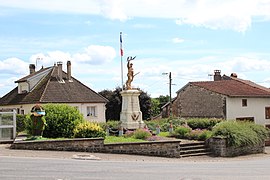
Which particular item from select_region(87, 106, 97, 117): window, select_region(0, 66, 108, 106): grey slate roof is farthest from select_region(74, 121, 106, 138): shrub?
select_region(87, 106, 97, 117): window

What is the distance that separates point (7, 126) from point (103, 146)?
5335 mm

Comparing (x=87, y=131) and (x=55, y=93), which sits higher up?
(x=55, y=93)

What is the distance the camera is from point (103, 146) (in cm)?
2377

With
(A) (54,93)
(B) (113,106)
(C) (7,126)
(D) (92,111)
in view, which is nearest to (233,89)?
(D) (92,111)

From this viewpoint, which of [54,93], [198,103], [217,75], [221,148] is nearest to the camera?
[221,148]

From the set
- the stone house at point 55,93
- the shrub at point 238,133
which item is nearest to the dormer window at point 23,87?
the stone house at point 55,93

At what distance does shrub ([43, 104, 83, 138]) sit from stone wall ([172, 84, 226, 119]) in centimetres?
2392

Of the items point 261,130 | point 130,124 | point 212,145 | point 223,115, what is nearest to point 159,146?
point 212,145

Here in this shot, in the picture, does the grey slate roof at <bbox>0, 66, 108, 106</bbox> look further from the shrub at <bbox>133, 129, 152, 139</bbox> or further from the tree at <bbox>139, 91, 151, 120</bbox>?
the shrub at <bbox>133, 129, 152, 139</bbox>

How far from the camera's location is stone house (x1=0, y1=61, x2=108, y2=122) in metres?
46.0

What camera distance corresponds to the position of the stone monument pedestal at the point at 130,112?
110ft

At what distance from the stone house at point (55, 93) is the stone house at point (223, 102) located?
9.32m

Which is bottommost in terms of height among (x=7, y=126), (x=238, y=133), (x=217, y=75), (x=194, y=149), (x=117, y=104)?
(x=194, y=149)

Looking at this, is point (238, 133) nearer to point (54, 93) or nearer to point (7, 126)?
point (7, 126)
